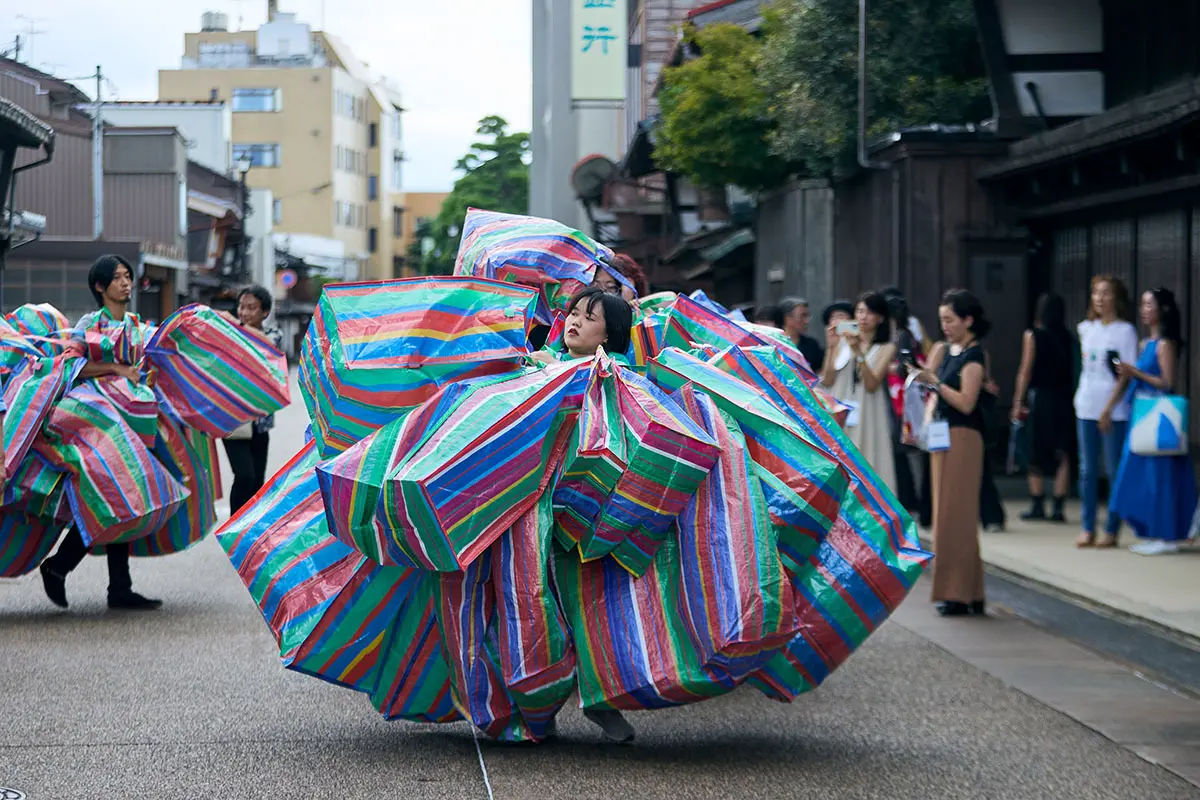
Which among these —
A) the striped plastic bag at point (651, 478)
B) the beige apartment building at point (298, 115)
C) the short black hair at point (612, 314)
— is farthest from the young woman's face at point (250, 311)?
the beige apartment building at point (298, 115)

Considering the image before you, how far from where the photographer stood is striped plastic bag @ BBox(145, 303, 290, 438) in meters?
8.40

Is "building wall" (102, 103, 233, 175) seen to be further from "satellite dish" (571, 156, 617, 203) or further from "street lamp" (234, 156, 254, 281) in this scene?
"satellite dish" (571, 156, 617, 203)

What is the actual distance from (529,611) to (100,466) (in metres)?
3.89

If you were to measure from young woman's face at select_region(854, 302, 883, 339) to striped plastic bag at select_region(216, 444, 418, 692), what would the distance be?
636 centimetres

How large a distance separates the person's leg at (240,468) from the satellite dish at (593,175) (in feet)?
97.2

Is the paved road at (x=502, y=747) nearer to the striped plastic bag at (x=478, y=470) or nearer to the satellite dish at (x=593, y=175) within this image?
the striped plastic bag at (x=478, y=470)

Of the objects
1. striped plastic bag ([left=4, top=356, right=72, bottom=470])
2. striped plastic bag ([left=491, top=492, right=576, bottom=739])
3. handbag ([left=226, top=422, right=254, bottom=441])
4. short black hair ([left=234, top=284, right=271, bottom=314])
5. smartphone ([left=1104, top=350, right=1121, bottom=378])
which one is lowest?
striped plastic bag ([left=491, top=492, right=576, bottom=739])

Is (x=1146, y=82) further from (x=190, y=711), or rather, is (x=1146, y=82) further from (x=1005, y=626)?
(x=190, y=711)

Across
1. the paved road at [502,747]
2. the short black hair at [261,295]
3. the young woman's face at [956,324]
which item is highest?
the short black hair at [261,295]

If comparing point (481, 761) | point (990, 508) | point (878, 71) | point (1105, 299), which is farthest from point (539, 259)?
point (878, 71)

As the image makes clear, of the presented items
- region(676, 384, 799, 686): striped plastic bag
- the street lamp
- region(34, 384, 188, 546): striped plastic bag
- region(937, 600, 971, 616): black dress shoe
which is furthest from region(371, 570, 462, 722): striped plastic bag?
the street lamp

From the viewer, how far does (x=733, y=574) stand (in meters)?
4.79

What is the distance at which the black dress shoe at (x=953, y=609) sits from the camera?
858 cm

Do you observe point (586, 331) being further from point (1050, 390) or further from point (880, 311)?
point (1050, 390)
